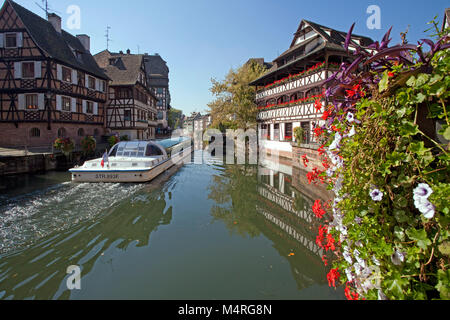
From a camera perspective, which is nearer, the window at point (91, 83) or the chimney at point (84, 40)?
the window at point (91, 83)

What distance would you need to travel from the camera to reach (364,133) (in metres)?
1.60

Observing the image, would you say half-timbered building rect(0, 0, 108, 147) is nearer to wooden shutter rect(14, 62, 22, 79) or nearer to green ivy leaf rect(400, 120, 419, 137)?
wooden shutter rect(14, 62, 22, 79)

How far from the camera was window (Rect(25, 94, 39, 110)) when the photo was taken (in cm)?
2014

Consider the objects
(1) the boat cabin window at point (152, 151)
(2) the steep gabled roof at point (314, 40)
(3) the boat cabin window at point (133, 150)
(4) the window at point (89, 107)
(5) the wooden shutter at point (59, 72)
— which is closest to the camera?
(3) the boat cabin window at point (133, 150)

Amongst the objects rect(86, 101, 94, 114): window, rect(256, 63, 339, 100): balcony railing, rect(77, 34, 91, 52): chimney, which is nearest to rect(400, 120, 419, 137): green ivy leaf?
rect(256, 63, 339, 100): balcony railing

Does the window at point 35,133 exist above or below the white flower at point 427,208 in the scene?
above

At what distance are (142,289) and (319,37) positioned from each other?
21302mm

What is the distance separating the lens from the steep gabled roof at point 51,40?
20281mm

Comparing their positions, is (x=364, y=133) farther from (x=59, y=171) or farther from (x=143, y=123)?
(x=143, y=123)

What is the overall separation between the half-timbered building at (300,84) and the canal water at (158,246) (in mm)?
10353

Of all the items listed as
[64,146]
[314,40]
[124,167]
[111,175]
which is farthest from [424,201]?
[314,40]

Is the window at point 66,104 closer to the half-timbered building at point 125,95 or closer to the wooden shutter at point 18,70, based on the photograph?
the wooden shutter at point 18,70

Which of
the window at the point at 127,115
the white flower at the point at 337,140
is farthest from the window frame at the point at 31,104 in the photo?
the white flower at the point at 337,140
